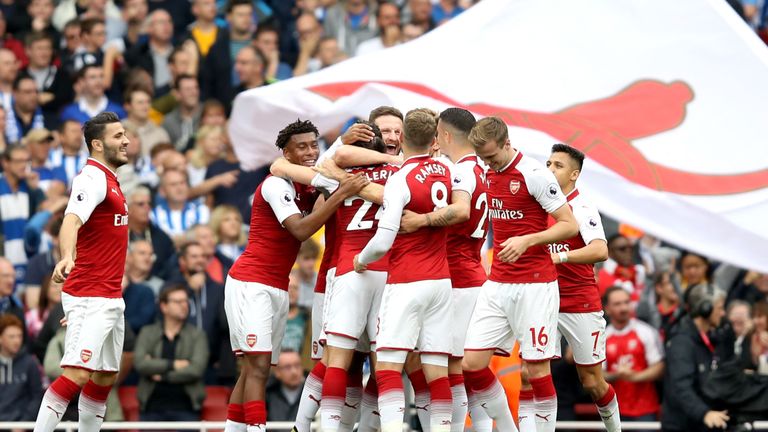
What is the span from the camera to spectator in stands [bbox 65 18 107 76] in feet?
71.4

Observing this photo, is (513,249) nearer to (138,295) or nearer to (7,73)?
(138,295)

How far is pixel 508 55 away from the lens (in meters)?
17.2

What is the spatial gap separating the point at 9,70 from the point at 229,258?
4901 mm

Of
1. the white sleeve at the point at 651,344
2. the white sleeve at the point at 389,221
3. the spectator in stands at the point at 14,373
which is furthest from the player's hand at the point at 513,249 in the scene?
the spectator in stands at the point at 14,373

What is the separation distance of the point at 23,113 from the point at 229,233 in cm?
409

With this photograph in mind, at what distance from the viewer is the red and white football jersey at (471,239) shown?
535 inches

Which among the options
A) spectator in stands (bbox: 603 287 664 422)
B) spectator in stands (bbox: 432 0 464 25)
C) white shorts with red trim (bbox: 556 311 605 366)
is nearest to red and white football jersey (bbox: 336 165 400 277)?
white shorts with red trim (bbox: 556 311 605 366)

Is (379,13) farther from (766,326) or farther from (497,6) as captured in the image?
(766,326)

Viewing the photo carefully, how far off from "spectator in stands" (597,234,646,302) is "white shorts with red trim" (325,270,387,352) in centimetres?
533

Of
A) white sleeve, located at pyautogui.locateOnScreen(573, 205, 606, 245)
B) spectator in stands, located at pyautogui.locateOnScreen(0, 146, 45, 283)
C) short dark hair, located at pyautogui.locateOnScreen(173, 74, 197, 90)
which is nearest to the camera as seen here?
white sleeve, located at pyautogui.locateOnScreen(573, 205, 606, 245)

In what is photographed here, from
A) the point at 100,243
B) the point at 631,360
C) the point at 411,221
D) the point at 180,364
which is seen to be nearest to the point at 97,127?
the point at 100,243

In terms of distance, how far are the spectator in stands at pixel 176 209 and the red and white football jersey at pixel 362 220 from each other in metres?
6.08

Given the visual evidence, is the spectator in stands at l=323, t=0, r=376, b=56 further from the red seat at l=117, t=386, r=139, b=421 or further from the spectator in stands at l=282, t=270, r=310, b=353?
the red seat at l=117, t=386, r=139, b=421

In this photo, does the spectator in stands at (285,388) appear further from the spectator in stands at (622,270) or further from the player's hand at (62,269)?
the player's hand at (62,269)
